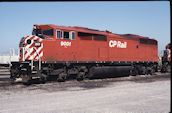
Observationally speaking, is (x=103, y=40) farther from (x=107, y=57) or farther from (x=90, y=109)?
(x=90, y=109)

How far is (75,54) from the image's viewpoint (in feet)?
50.7

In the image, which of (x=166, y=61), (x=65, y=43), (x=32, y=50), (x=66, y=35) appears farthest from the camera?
(x=166, y=61)

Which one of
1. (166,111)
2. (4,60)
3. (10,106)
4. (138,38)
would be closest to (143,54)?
(138,38)

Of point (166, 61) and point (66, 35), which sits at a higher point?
point (66, 35)

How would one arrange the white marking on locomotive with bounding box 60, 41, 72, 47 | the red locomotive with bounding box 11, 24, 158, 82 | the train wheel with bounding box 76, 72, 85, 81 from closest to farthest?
the red locomotive with bounding box 11, 24, 158, 82
the white marking on locomotive with bounding box 60, 41, 72, 47
the train wheel with bounding box 76, 72, 85, 81

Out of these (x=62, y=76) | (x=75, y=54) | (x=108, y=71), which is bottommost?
(x=62, y=76)

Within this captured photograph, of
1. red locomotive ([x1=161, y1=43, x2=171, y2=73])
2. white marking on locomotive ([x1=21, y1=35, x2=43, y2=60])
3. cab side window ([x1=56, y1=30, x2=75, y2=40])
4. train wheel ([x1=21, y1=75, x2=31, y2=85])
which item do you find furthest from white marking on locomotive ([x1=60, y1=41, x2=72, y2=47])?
red locomotive ([x1=161, y1=43, x2=171, y2=73])

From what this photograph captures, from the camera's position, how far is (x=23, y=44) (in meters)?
14.4

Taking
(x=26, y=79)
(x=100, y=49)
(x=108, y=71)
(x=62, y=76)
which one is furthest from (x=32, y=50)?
(x=108, y=71)

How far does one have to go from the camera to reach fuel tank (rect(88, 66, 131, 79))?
55.0ft

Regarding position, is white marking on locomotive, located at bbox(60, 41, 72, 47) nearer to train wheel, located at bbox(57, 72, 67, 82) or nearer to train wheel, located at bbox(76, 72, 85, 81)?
train wheel, located at bbox(57, 72, 67, 82)

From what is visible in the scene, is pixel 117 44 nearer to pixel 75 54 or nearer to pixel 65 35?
pixel 75 54

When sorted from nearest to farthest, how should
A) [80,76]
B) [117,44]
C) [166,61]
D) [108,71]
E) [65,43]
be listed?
[65,43], [80,76], [108,71], [117,44], [166,61]

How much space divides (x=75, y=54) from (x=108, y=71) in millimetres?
4209
